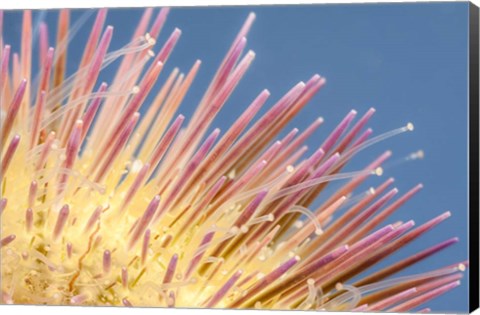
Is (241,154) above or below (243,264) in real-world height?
above

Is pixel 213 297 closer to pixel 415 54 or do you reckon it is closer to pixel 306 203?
pixel 306 203

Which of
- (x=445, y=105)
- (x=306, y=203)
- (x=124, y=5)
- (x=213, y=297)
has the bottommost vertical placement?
(x=213, y=297)

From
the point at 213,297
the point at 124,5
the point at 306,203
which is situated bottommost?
the point at 213,297

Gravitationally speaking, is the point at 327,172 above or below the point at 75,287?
above

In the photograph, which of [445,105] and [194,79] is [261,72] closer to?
[194,79]

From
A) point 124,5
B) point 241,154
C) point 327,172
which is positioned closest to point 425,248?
point 327,172

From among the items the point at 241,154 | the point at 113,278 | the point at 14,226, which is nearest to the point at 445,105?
the point at 241,154
